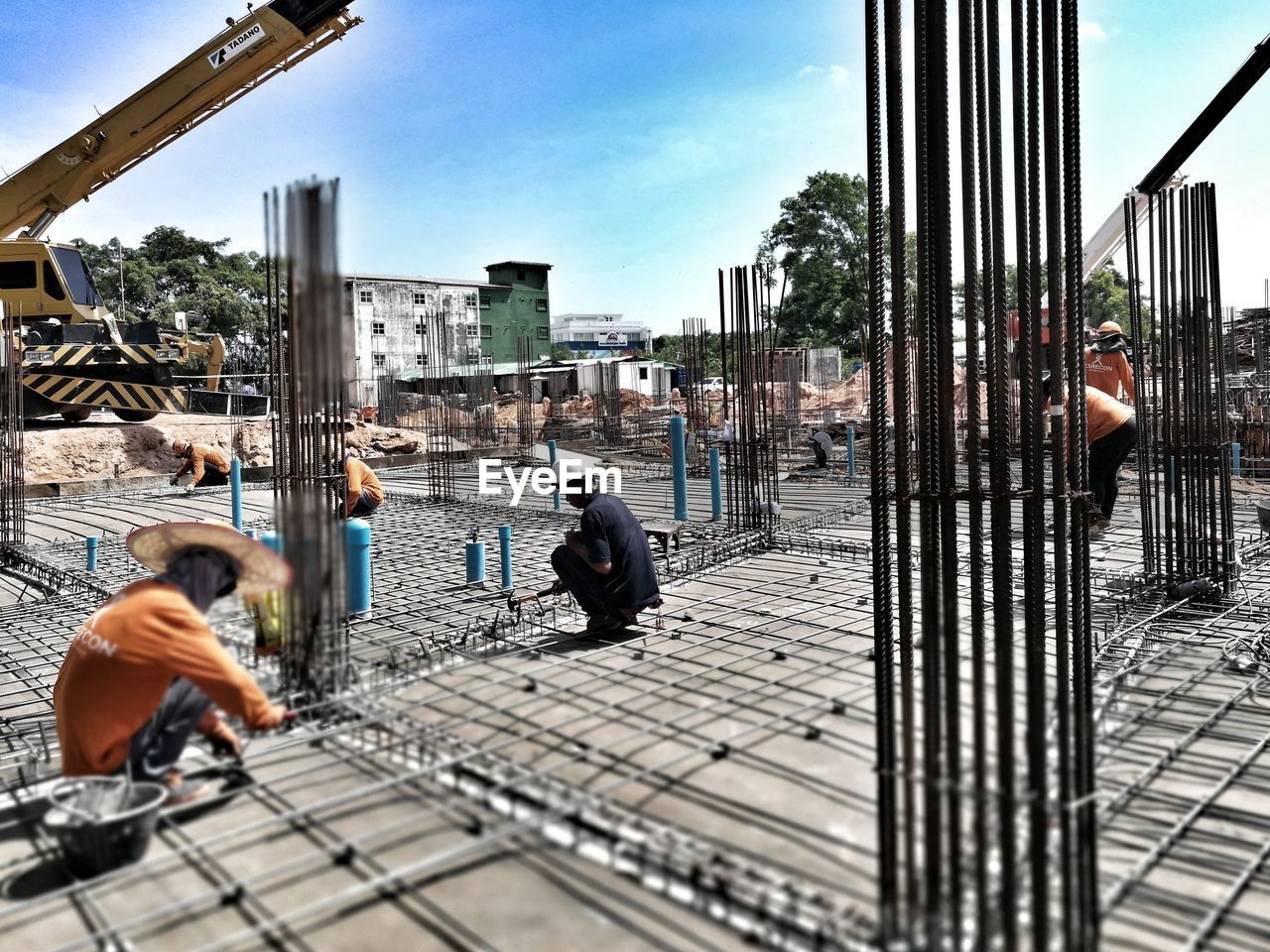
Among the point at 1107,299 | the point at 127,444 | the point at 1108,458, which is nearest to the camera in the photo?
the point at 1108,458

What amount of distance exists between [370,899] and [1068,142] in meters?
2.81

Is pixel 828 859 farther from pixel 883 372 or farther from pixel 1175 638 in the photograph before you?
pixel 1175 638

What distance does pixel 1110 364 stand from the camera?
290 inches

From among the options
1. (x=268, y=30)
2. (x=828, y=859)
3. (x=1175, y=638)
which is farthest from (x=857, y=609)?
(x=268, y=30)

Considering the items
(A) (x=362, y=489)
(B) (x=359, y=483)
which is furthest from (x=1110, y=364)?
(A) (x=362, y=489)

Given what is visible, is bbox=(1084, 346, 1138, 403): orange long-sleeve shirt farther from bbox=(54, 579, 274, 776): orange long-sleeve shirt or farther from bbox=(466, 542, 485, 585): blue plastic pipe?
bbox=(54, 579, 274, 776): orange long-sleeve shirt

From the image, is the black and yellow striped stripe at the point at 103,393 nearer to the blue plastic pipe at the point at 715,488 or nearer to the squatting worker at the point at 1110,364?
the blue plastic pipe at the point at 715,488

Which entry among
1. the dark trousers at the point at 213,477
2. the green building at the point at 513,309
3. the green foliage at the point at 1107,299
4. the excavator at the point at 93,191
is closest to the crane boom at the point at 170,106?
the excavator at the point at 93,191

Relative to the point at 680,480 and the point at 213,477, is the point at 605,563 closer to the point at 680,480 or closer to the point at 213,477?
the point at 680,480

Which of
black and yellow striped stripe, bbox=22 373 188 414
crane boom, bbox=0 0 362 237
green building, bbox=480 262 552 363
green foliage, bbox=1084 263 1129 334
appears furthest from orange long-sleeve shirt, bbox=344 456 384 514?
green foliage, bbox=1084 263 1129 334

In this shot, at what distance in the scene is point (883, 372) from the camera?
2562 mm

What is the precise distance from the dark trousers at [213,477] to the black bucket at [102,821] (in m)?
9.63

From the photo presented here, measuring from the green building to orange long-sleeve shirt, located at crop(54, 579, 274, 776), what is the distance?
3613 centimetres

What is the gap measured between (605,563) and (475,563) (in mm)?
1758
